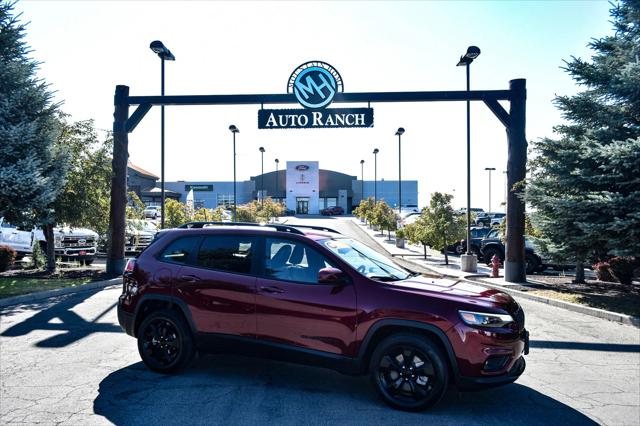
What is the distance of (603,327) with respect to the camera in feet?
28.1

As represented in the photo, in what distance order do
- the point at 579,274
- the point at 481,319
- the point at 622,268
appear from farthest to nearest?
the point at 579,274, the point at 622,268, the point at 481,319

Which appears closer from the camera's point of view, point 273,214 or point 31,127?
point 31,127

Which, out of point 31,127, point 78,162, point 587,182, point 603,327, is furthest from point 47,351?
point 587,182

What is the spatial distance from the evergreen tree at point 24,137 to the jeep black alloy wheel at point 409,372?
10.4 meters

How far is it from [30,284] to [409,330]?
460 inches

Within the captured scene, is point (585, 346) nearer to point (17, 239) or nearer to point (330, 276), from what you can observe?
point (330, 276)

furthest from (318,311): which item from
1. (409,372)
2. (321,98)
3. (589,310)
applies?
(321,98)

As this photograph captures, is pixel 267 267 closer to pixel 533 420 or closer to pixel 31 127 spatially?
pixel 533 420

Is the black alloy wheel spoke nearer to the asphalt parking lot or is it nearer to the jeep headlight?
the asphalt parking lot

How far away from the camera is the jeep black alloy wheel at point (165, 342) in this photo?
17.6 feet

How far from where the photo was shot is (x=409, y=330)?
4465 millimetres

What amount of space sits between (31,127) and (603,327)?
13769 millimetres

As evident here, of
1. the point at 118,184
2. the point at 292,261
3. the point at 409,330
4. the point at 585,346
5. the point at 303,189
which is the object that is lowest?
the point at 585,346

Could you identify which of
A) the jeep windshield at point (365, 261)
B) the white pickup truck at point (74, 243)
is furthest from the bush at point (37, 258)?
the jeep windshield at point (365, 261)
